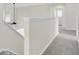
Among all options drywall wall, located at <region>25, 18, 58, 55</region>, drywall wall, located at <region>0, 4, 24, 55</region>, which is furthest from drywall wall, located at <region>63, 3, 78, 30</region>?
drywall wall, located at <region>0, 4, 24, 55</region>

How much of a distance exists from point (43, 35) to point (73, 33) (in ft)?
1.22

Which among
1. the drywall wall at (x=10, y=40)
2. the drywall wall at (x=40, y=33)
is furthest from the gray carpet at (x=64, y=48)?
the drywall wall at (x=10, y=40)

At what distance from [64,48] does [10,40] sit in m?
0.68

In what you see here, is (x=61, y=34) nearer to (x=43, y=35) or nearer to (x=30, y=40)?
(x=43, y=35)

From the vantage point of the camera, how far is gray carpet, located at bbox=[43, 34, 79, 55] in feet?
5.13

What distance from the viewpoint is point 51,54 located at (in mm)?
1574

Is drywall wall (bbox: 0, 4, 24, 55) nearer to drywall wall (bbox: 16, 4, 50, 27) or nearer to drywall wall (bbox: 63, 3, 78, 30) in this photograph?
drywall wall (bbox: 16, 4, 50, 27)

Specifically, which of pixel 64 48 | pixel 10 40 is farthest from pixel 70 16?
pixel 10 40

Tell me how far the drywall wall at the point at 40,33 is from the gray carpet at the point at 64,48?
0.23 feet

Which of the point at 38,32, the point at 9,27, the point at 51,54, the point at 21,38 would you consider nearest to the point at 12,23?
the point at 9,27

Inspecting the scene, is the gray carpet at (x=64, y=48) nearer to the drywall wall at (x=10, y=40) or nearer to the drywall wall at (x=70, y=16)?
the drywall wall at (x=70, y=16)

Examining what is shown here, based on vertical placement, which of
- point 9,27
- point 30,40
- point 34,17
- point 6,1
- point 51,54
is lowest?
point 51,54

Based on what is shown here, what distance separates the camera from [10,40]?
5.24ft

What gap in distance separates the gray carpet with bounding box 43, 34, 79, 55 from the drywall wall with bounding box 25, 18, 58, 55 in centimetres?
7
